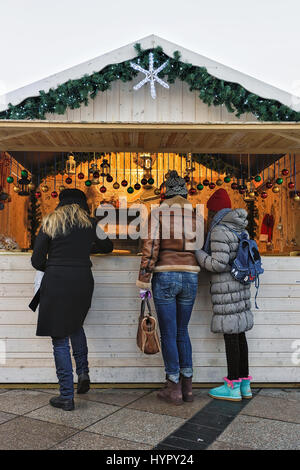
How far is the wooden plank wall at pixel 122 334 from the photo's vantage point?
3.90 meters

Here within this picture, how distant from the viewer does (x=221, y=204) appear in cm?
364

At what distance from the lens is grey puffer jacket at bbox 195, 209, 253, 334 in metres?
3.41

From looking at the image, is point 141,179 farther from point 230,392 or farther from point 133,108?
point 230,392

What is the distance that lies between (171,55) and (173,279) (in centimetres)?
215

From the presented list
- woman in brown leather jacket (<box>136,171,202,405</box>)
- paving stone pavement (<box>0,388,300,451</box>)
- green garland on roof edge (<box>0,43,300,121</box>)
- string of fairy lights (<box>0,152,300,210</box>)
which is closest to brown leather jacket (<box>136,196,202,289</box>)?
woman in brown leather jacket (<box>136,171,202,405</box>)

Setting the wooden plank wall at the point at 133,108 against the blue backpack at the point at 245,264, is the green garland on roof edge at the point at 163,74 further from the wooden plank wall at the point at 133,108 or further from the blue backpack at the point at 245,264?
the blue backpack at the point at 245,264

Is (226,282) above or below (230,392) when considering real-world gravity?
above

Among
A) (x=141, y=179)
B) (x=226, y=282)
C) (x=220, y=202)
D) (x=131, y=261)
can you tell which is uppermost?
(x=141, y=179)

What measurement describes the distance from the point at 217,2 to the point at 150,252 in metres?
7.43

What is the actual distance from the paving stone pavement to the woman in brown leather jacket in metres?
0.27

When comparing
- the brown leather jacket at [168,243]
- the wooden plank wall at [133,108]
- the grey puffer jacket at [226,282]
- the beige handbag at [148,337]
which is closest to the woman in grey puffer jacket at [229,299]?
the grey puffer jacket at [226,282]

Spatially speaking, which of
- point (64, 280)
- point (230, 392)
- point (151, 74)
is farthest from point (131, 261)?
point (151, 74)

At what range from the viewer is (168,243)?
3.41 meters

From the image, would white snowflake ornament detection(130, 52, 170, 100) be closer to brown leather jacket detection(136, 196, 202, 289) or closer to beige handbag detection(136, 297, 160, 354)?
brown leather jacket detection(136, 196, 202, 289)
